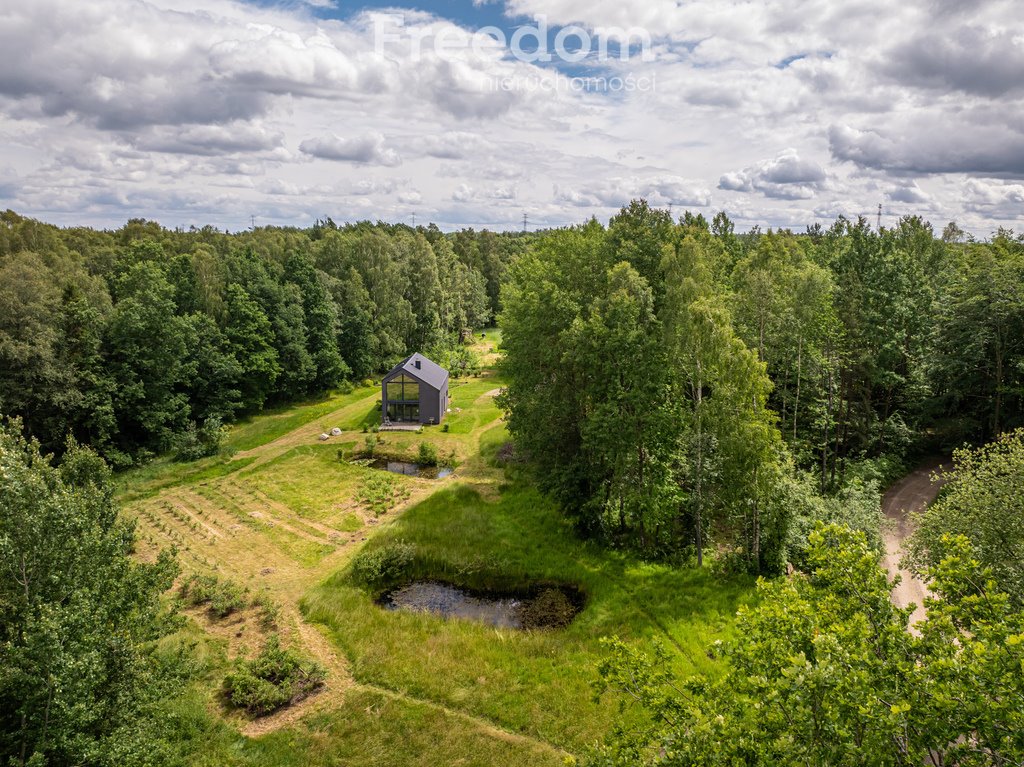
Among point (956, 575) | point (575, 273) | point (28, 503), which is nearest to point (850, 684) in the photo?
point (956, 575)

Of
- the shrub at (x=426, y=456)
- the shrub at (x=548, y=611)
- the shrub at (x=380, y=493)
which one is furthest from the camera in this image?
the shrub at (x=426, y=456)

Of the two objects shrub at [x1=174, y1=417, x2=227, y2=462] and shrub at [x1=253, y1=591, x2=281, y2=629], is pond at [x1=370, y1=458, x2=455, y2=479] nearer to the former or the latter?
shrub at [x1=174, y1=417, x2=227, y2=462]

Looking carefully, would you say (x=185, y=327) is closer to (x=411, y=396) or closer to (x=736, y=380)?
(x=411, y=396)

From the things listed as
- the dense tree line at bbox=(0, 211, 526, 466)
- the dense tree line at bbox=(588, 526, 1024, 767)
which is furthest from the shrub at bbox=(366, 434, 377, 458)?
the dense tree line at bbox=(588, 526, 1024, 767)

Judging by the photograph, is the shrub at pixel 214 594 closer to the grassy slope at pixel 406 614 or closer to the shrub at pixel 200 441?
the grassy slope at pixel 406 614

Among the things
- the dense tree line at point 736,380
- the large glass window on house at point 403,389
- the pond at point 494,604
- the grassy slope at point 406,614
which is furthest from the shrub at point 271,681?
the large glass window on house at point 403,389

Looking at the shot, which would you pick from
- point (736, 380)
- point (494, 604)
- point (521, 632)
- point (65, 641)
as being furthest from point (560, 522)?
point (65, 641)

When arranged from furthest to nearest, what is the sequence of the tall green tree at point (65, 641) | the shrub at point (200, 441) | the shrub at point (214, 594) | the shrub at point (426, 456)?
the shrub at point (426, 456) < the shrub at point (200, 441) < the shrub at point (214, 594) < the tall green tree at point (65, 641)
